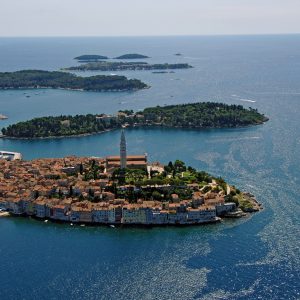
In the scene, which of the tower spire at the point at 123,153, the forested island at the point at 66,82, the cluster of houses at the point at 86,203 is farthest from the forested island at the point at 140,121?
the forested island at the point at 66,82

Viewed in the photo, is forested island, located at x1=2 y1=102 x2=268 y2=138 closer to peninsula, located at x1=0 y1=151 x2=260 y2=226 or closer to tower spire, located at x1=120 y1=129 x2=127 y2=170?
peninsula, located at x1=0 y1=151 x2=260 y2=226

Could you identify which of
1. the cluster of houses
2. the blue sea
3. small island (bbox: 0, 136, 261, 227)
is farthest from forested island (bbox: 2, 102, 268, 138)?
the cluster of houses

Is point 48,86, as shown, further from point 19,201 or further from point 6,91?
point 19,201

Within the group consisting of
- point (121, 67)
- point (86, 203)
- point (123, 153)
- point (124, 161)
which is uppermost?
point (123, 153)

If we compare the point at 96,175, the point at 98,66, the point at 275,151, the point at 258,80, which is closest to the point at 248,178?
the point at 275,151

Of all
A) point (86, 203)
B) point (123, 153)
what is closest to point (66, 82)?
point (123, 153)

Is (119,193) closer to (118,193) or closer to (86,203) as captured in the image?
(118,193)

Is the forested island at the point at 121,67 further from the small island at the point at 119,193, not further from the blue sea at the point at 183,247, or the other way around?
the small island at the point at 119,193
